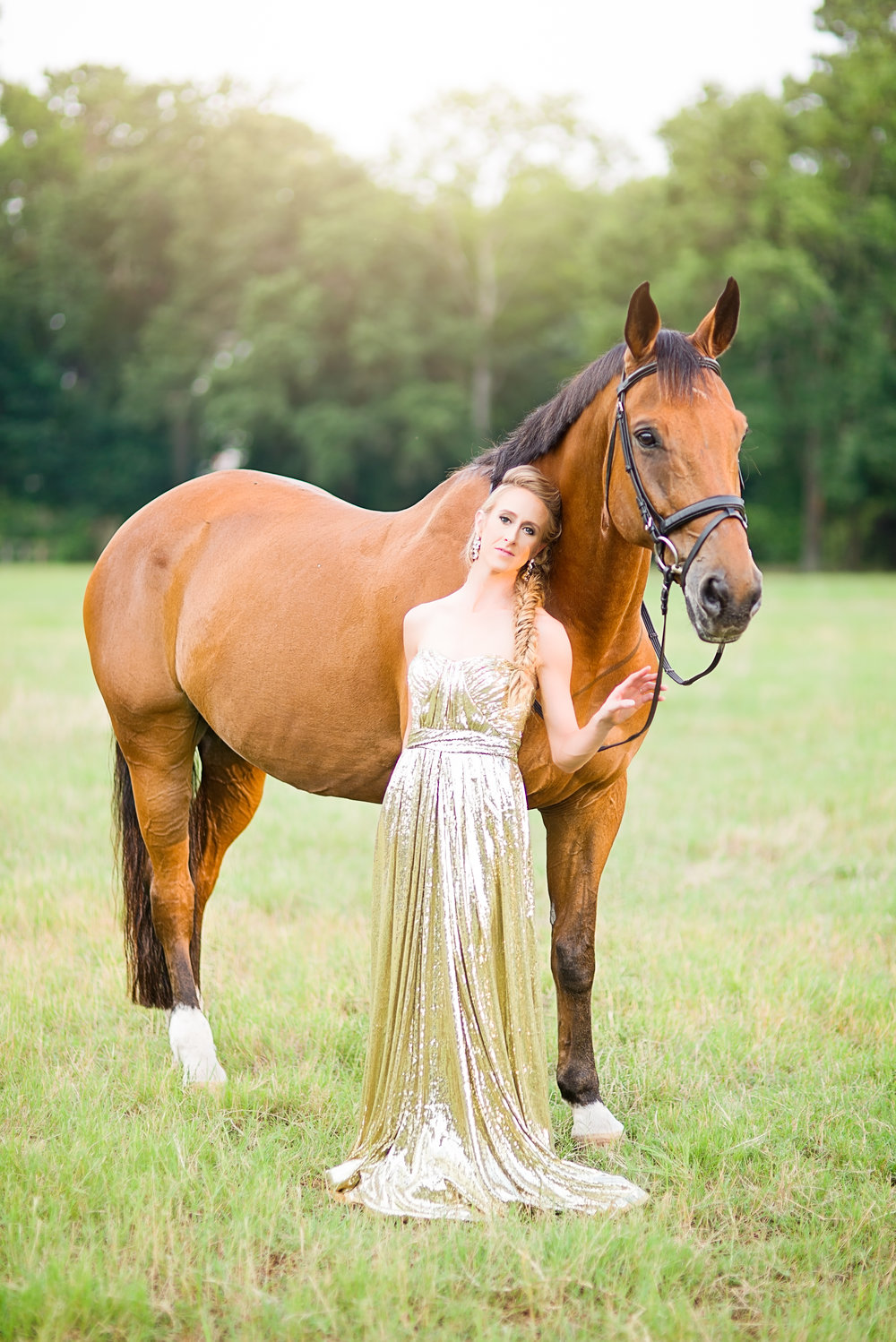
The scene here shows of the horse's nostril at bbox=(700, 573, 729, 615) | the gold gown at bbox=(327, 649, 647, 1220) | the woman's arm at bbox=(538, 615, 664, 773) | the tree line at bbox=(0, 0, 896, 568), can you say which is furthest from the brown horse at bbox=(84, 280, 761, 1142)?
the tree line at bbox=(0, 0, 896, 568)

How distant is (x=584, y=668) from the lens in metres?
3.22

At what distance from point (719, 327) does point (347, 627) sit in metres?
1.46

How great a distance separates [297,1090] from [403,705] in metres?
1.38

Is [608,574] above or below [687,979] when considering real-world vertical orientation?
above

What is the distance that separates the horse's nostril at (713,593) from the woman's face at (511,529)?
573mm

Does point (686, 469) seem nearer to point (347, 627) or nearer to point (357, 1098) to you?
point (347, 627)

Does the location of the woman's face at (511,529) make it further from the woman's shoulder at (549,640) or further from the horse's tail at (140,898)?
the horse's tail at (140,898)

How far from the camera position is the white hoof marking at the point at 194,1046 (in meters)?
3.66

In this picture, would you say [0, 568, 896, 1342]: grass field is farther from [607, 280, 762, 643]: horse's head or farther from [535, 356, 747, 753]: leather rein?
[607, 280, 762, 643]: horse's head

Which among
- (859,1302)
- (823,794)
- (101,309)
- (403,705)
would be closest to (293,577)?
(403,705)

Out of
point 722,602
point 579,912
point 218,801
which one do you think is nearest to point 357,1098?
point 579,912

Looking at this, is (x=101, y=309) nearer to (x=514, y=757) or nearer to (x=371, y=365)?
(x=371, y=365)

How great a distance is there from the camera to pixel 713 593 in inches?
102

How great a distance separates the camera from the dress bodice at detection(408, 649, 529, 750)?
292cm
